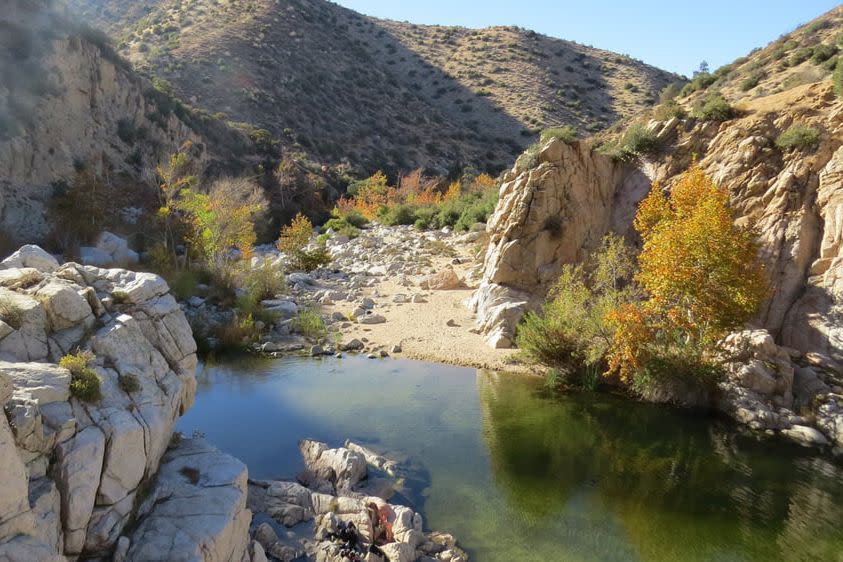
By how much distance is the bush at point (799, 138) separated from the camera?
1805 centimetres

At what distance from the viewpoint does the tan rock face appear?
16812 mm

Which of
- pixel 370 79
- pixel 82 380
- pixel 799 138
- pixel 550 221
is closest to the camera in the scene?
pixel 82 380

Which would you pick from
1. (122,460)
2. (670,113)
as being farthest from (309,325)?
(670,113)

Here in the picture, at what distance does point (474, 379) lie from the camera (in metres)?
18.2

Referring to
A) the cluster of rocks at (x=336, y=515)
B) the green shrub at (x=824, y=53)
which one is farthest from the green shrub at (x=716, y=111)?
the cluster of rocks at (x=336, y=515)

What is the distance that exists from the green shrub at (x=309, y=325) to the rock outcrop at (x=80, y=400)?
11.4 m

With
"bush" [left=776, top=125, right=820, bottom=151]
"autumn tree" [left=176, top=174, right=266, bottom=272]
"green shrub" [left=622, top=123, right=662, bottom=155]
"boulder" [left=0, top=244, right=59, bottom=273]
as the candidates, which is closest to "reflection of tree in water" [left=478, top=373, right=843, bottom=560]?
"boulder" [left=0, top=244, right=59, bottom=273]

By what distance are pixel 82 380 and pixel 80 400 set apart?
0.27m

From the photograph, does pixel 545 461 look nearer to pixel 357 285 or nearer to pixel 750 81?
pixel 357 285

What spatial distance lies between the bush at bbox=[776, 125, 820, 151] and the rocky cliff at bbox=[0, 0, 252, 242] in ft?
93.2

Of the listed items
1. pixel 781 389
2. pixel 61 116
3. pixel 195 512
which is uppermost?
pixel 61 116

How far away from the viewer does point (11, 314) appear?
761cm

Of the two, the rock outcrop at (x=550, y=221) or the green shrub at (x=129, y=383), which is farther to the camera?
the rock outcrop at (x=550, y=221)

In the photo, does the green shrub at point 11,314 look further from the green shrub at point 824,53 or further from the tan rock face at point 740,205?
the green shrub at point 824,53
